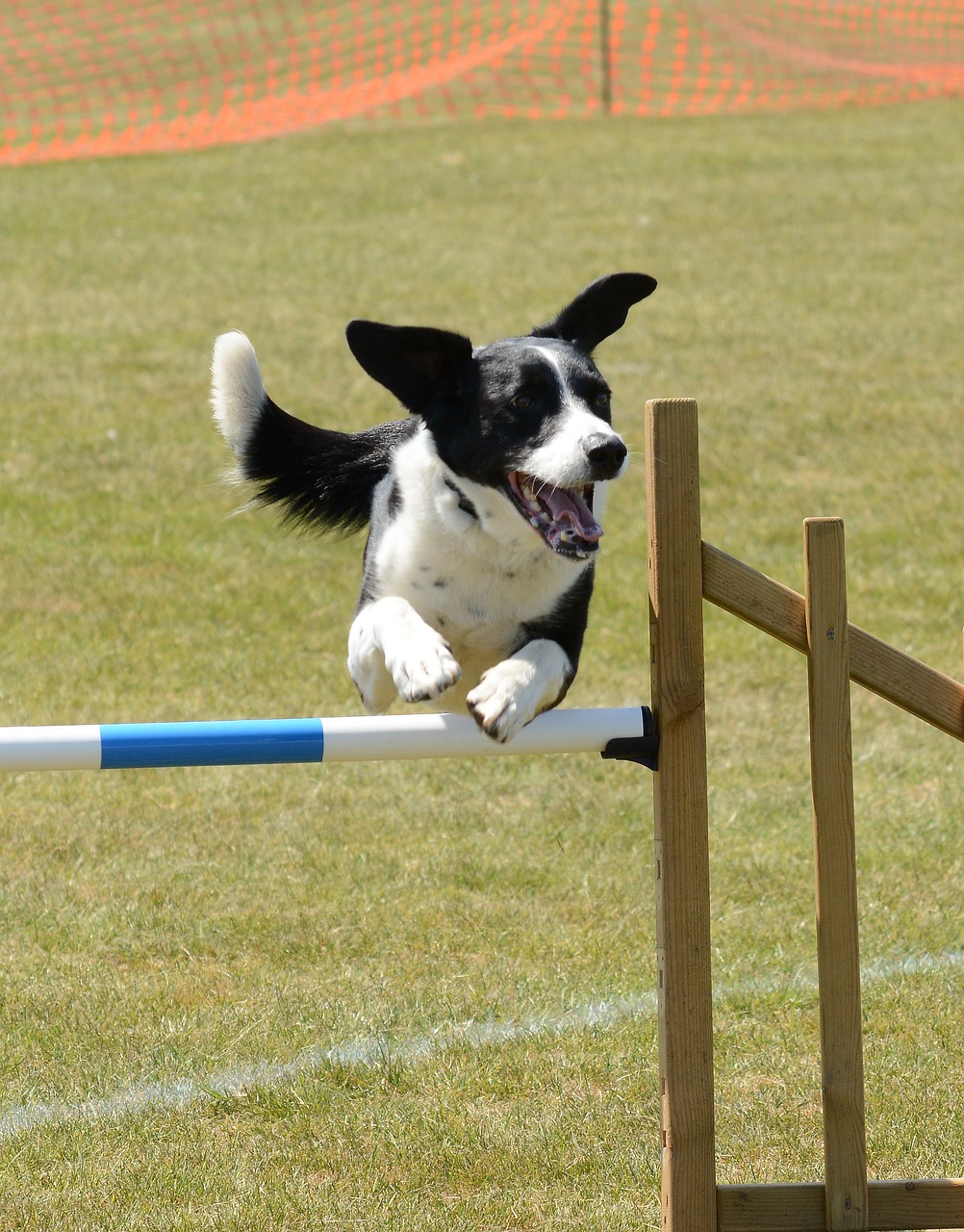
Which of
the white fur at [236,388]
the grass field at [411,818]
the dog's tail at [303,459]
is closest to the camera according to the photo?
the grass field at [411,818]

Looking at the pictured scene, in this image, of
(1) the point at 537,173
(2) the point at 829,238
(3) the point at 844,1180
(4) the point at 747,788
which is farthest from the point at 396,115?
(3) the point at 844,1180

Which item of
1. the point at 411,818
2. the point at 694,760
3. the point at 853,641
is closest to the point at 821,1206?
the point at 694,760

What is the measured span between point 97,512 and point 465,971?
4.73 metres

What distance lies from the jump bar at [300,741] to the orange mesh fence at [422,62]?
A: 611 inches

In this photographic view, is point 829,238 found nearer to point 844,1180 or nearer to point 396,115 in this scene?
point 396,115

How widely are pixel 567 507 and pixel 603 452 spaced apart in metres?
0.26

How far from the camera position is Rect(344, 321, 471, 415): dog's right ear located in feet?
12.2

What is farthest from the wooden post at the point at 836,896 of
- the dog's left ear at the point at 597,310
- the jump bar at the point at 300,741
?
the dog's left ear at the point at 597,310

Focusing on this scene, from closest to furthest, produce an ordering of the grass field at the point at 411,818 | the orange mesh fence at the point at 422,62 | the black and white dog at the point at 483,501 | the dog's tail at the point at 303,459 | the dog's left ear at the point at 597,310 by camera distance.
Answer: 1. the black and white dog at the point at 483,501
2. the grass field at the point at 411,818
3. the dog's left ear at the point at 597,310
4. the dog's tail at the point at 303,459
5. the orange mesh fence at the point at 422,62

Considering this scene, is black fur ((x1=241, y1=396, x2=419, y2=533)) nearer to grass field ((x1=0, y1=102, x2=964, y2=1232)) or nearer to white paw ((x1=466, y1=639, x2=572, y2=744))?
white paw ((x1=466, y1=639, x2=572, y2=744))

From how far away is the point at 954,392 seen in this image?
10461mm

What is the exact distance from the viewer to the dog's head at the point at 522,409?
3535 millimetres

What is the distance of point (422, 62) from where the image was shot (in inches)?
858

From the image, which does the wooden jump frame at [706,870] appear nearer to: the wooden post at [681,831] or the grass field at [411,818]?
the wooden post at [681,831]
